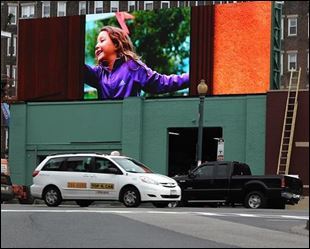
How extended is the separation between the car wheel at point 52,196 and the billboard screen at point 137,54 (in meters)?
12.9

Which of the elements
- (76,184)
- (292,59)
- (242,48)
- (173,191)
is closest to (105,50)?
(242,48)

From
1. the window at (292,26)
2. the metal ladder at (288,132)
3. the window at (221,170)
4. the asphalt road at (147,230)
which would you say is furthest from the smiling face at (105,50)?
the window at (292,26)

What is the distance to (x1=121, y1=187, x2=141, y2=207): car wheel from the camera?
752 inches

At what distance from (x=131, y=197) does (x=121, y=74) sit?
14.7m

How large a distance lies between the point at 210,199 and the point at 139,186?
4098 millimetres

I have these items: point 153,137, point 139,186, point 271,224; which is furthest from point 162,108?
point 271,224

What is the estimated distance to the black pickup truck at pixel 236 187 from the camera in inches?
835

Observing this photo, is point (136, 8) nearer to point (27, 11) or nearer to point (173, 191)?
point (27, 11)

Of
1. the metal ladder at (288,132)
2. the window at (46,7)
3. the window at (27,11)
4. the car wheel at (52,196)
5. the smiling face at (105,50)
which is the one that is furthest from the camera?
the window at (27,11)

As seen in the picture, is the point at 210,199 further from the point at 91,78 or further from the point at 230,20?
the point at 91,78

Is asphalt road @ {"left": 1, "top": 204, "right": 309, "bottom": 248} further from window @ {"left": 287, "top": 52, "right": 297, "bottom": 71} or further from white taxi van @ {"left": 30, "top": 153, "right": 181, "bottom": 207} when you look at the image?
window @ {"left": 287, "top": 52, "right": 297, "bottom": 71}

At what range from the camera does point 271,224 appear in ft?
46.0

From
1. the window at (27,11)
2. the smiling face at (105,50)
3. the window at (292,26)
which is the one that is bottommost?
the smiling face at (105,50)

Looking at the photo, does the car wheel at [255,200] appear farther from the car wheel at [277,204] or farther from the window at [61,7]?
the window at [61,7]
